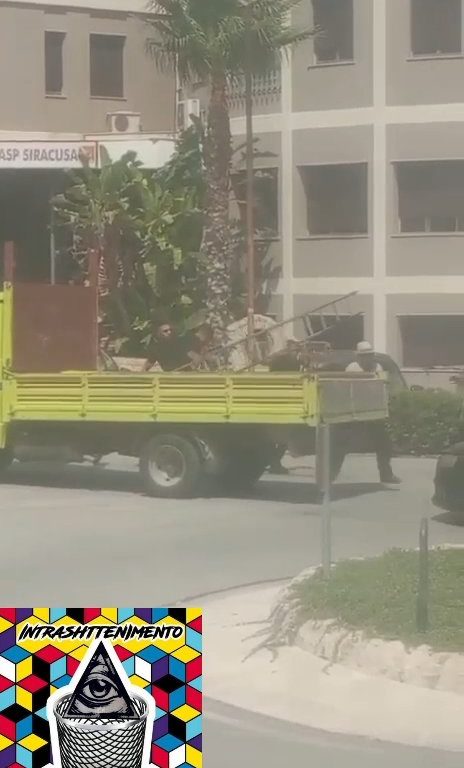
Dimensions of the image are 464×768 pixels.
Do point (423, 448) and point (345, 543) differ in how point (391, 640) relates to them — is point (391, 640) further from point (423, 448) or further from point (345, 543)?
point (423, 448)

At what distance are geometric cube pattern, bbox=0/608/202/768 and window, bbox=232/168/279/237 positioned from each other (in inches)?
1038

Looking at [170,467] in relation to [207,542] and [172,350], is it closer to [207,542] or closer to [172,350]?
[207,542]

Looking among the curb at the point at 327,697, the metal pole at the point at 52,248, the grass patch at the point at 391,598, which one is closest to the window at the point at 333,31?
the metal pole at the point at 52,248

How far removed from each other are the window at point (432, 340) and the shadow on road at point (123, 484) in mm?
11329

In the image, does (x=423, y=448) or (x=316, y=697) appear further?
(x=423, y=448)

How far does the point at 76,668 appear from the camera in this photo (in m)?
5.02

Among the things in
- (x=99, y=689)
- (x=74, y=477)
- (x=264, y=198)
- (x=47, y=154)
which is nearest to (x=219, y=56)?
(x=264, y=198)

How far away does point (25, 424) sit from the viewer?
18.4 m

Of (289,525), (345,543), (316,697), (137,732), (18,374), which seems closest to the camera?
(137,732)

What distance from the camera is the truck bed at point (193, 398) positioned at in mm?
16484

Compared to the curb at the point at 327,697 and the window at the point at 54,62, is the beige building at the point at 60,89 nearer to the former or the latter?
the window at the point at 54,62

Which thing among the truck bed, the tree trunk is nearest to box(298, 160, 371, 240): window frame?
the tree trunk

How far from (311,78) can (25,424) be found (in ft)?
48.0

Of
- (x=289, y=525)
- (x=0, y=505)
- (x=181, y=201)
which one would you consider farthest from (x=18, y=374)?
(x=181, y=201)
